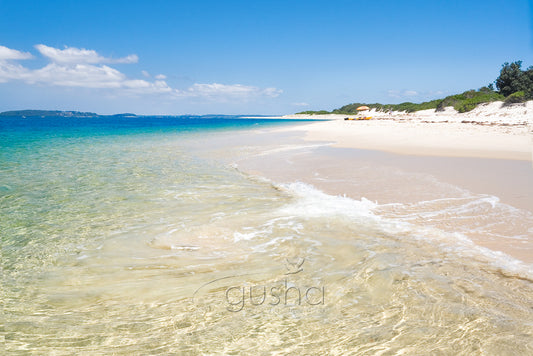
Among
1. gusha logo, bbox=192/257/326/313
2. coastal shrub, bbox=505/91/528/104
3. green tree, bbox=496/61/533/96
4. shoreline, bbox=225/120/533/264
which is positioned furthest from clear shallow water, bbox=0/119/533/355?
green tree, bbox=496/61/533/96

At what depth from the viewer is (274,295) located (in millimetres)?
3453

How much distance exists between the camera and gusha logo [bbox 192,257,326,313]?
3.29 meters

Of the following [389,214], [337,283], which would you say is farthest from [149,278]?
[389,214]

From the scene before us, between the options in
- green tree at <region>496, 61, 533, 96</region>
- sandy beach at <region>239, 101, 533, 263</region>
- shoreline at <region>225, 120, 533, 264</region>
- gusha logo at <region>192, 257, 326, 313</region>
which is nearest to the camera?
gusha logo at <region>192, 257, 326, 313</region>

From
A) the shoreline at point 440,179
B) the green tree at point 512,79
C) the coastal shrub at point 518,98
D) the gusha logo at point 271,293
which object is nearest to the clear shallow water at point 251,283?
the gusha logo at point 271,293

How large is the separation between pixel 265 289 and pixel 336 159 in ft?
34.1

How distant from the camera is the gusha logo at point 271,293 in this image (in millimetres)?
3293

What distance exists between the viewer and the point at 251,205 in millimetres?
7148

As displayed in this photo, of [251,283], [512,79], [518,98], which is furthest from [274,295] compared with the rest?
[512,79]

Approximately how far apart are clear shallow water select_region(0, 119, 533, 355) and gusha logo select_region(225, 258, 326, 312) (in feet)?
0.06

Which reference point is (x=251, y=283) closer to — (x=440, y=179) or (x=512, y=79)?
(x=440, y=179)

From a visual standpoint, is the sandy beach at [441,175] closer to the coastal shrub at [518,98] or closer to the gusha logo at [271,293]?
the gusha logo at [271,293]

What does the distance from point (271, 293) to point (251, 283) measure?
13.1 inches

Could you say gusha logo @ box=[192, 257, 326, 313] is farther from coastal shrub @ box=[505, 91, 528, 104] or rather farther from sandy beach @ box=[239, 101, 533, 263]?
coastal shrub @ box=[505, 91, 528, 104]
